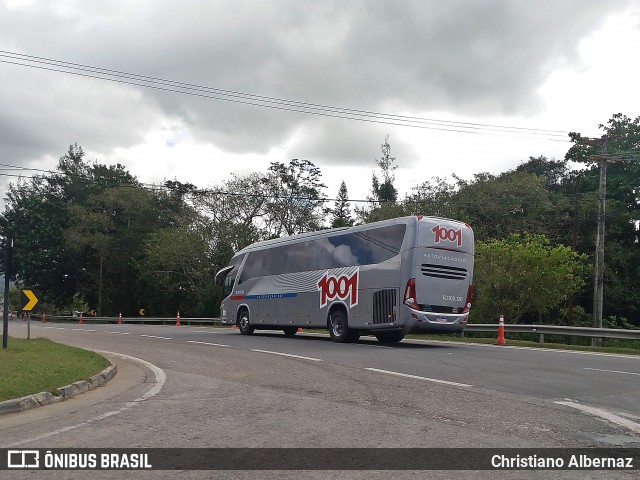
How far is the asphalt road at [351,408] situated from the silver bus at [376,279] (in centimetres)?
410

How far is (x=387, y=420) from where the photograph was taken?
25.3 ft

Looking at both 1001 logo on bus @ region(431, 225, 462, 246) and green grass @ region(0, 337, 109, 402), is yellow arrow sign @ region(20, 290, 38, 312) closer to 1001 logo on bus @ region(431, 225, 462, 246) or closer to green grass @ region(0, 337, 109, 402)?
green grass @ region(0, 337, 109, 402)

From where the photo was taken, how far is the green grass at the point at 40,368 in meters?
9.62

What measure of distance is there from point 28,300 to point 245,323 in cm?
1069

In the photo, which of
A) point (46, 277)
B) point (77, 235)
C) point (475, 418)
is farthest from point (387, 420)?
point (46, 277)

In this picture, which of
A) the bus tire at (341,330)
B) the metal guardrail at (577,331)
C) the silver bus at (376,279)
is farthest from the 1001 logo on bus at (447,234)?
the metal guardrail at (577,331)

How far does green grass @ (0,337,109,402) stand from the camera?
9.62 metres

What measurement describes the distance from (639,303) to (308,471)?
1846 inches

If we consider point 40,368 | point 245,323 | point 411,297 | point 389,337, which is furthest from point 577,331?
point 40,368

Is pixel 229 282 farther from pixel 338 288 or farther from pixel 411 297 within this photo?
pixel 411 297

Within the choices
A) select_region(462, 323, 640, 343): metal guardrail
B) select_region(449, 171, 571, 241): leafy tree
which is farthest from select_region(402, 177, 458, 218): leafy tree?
select_region(462, 323, 640, 343): metal guardrail

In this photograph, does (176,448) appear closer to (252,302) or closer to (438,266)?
(438,266)

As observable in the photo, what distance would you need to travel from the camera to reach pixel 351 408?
336 inches

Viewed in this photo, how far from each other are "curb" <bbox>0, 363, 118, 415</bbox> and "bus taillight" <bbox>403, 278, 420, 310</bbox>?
901 centimetres
